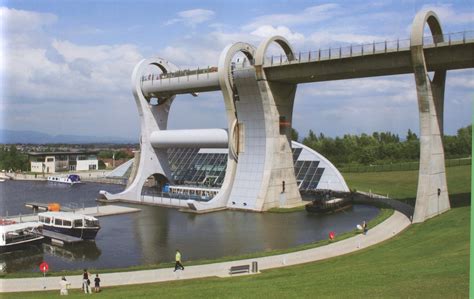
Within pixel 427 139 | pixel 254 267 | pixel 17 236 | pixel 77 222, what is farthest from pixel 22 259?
pixel 427 139

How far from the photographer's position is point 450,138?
4373 inches

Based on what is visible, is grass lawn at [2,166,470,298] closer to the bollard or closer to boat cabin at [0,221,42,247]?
the bollard

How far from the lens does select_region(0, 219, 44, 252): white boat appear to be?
31688mm

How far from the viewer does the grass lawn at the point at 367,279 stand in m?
16.6

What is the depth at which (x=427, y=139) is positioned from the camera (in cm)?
3812

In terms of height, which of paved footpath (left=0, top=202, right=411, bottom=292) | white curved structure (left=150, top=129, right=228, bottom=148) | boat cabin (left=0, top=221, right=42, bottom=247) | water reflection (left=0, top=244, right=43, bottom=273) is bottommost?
water reflection (left=0, top=244, right=43, bottom=273)

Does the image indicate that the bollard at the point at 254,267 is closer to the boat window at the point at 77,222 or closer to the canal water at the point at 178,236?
the canal water at the point at 178,236

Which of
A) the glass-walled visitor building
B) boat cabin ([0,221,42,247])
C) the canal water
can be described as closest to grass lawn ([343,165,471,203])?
the glass-walled visitor building

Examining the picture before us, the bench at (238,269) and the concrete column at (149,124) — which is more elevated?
the concrete column at (149,124)

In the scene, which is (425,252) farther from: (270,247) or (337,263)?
(270,247)

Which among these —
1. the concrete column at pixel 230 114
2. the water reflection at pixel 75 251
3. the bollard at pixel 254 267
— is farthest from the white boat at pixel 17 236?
the concrete column at pixel 230 114

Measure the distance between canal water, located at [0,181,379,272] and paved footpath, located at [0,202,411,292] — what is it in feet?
10.2

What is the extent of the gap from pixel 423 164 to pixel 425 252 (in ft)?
48.0

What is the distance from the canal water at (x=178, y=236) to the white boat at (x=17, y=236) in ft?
1.79
